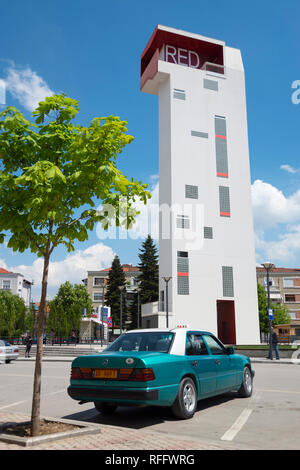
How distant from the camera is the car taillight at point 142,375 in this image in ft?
20.4

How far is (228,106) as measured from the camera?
47906mm

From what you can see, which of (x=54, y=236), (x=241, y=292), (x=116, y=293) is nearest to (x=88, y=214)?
(x=54, y=236)

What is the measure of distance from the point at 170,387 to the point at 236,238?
39.5 meters

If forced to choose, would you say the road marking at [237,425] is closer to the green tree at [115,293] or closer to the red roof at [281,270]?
the green tree at [115,293]

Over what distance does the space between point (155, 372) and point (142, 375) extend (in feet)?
0.71

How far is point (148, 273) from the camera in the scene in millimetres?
64312

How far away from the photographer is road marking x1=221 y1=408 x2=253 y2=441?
18.6 feet

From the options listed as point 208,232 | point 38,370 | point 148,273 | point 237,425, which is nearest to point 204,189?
point 208,232

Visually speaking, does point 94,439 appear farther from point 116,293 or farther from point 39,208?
point 116,293

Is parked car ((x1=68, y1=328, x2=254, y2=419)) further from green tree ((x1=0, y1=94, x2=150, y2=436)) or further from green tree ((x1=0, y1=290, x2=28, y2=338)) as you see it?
green tree ((x1=0, y1=290, x2=28, y2=338))

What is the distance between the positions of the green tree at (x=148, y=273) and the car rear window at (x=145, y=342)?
54.9 meters

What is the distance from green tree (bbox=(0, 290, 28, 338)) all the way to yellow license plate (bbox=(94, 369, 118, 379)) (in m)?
57.6

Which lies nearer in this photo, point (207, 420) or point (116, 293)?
point (207, 420)

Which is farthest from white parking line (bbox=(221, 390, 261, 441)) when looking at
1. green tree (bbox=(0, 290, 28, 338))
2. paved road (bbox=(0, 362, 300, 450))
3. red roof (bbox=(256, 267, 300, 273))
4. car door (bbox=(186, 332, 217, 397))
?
red roof (bbox=(256, 267, 300, 273))
